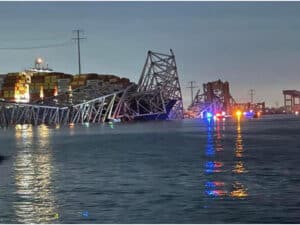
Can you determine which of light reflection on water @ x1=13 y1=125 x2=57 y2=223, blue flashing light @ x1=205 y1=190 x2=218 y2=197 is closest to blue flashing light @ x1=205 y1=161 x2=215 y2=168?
light reflection on water @ x1=13 y1=125 x2=57 y2=223

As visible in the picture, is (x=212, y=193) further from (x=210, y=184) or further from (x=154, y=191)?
(x=210, y=184)

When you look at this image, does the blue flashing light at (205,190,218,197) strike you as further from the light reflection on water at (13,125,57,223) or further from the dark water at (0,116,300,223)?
the light reflection on water at (13,125,57,223)

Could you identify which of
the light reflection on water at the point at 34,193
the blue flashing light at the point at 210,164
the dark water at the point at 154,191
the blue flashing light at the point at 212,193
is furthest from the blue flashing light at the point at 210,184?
the blue flashing light at the point at 210,164

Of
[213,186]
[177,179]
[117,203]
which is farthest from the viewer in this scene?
[177,179]

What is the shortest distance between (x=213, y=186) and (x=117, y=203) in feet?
21.5

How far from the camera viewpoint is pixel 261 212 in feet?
69.7

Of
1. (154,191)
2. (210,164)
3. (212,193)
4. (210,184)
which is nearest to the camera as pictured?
(212,193)

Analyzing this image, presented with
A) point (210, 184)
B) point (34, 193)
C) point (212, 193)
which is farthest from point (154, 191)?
point (34, 193)

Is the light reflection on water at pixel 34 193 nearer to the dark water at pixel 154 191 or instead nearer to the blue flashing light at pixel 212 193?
the dark water at pixel 154 191

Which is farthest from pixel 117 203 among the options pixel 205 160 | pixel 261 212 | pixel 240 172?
pixel 205 160

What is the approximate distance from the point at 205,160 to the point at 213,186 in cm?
1608

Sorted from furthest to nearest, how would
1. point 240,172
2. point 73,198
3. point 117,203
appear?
point 240,172, point 73,198, point 117,203

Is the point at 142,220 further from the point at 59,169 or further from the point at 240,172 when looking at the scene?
the point at 59,169

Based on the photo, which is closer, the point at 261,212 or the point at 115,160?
the point at 261,212
